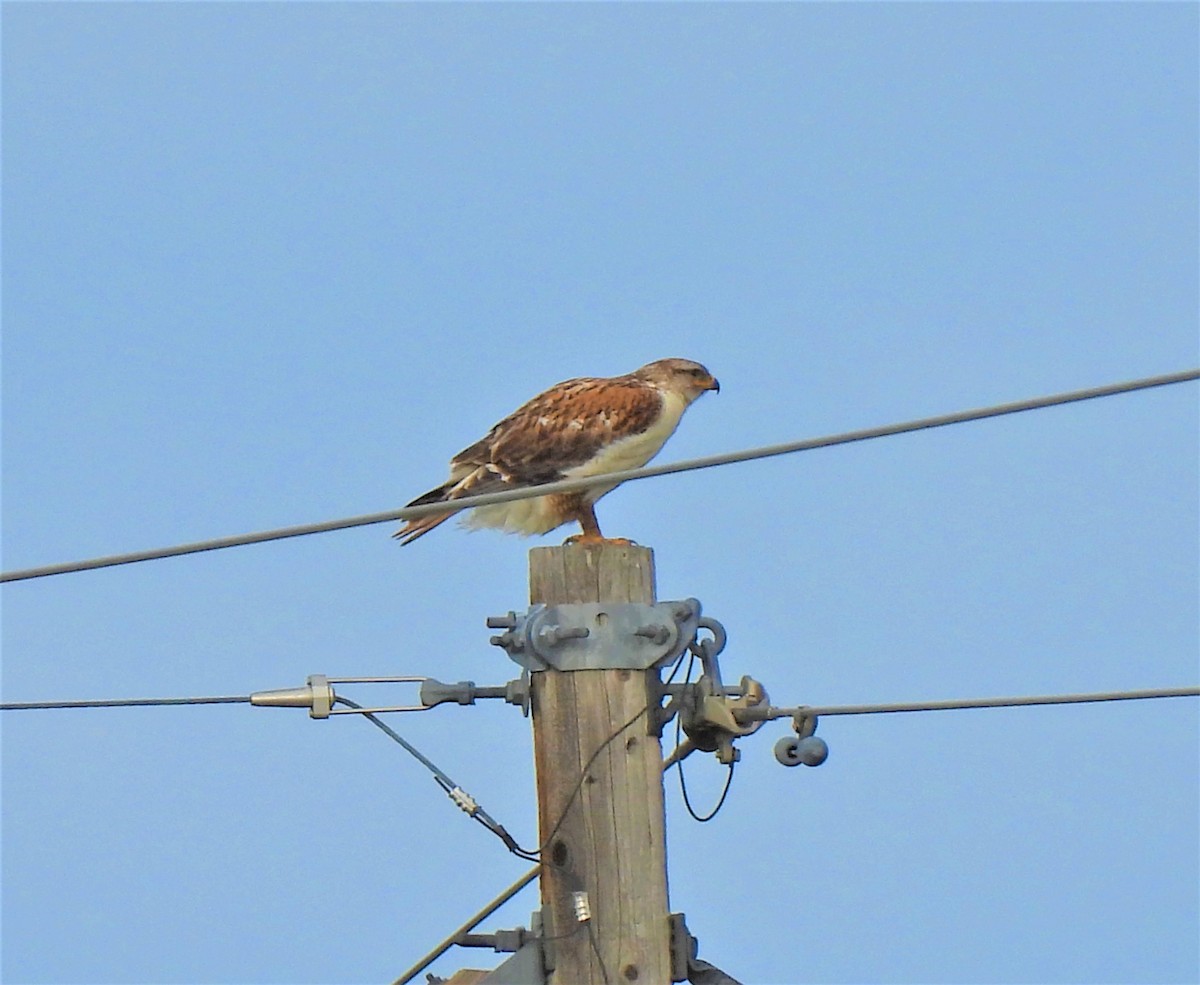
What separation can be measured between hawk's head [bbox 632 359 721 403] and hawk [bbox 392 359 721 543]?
195 millimetres

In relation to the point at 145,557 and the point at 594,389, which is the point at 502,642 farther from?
the point at 594,389

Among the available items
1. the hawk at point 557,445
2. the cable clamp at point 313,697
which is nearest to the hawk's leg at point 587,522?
the hawk at point 557,445

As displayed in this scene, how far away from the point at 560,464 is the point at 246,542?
3.33 meters

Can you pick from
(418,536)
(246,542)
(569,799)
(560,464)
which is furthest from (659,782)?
(560,464)

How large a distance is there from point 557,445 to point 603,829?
10.9 feet

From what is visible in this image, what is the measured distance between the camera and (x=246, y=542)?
6.31m

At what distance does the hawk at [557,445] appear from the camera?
9250mm

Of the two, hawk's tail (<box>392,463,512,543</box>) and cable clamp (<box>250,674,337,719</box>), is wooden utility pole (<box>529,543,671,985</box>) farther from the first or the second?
hawk's tail (<box>392,463,512,543</box>)

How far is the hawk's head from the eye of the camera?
33.7 feet

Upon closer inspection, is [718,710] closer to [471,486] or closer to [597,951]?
[597,951]

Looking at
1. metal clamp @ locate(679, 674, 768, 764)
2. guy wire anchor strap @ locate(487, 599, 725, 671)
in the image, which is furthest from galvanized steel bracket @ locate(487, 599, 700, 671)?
metal clamp @ locate(679, 674, 768, 764)

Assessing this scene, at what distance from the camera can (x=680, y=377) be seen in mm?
10453

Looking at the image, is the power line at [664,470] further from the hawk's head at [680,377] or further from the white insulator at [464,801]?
the hawk's head at [680,377]

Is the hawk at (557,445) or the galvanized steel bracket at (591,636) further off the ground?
the hawk at (557,445)
